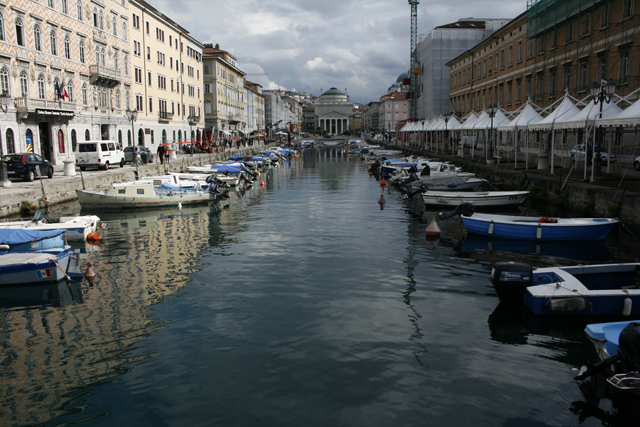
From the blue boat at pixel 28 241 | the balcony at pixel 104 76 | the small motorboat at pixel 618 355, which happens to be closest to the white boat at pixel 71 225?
the blue boat at pixel 28 241

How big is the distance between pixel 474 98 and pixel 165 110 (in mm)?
38459

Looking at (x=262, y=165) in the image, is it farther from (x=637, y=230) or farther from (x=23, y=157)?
(x=637, y=230)

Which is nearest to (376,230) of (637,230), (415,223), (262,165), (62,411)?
(415,223)

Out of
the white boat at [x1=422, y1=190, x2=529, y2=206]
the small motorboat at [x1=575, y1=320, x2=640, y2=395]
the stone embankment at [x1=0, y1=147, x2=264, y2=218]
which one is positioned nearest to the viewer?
the small motorboat at [x1=575, y1=320, x2=640, y2=395]

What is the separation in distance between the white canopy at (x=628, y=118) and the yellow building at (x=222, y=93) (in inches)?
2746

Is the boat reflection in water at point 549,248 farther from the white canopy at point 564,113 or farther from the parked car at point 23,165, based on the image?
the parked car at point 23,165

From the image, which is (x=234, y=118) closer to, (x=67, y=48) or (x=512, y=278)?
(x=67, y=48)

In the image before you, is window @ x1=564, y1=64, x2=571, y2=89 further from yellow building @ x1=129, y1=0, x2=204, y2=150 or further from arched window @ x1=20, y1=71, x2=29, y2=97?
yellow building @ x1=129, y1=0, x2=204, y2=150

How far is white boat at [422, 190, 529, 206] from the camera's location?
24156 millimetres

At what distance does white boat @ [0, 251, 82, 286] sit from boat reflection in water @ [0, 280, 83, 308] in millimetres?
162

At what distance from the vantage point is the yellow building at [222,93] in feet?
270

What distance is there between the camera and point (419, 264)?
1539cm

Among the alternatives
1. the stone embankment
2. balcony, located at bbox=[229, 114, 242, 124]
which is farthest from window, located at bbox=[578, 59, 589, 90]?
balcony, located at bbox=[229, 114, 242, 124]

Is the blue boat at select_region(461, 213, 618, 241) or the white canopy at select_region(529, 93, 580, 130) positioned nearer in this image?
the blue boat at select_region(461, 213, 618, 241)
